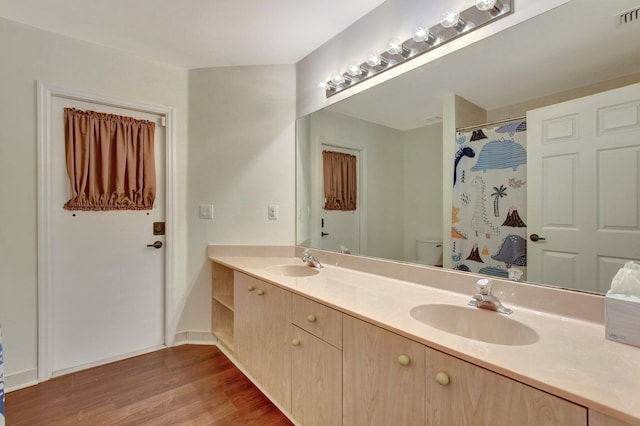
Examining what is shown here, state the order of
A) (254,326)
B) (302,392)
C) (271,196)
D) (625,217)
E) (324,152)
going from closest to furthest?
1. (625,217)
2. (302,392)
3. (254,326)
4. (324,152)
5. (271,196)

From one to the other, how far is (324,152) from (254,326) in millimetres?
1301

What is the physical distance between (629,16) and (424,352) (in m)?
1.27

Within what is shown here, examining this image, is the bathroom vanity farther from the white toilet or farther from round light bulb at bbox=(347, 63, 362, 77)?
round light bulb at bbox=(347, 63, 362, 77)

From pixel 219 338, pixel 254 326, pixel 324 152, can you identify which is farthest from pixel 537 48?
pixel 219 338

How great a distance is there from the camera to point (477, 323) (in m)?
1.09

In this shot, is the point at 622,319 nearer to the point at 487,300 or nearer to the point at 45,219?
the point at 487,300

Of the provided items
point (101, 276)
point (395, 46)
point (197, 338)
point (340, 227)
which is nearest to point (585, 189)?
point (395, 46)

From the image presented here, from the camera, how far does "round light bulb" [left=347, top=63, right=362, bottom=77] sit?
1.78m

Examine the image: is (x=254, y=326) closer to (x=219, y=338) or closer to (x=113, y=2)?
(x=219, y=338)

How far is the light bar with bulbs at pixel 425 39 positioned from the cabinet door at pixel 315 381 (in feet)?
4.94

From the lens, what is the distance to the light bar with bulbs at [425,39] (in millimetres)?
1196

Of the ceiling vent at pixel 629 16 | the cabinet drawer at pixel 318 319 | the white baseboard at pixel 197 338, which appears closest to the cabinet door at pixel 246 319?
the cabinet drawer at pixel 318 319

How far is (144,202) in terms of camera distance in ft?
7.20

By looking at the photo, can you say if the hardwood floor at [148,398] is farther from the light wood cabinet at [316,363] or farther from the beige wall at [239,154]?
the beige wall at [239,154]
